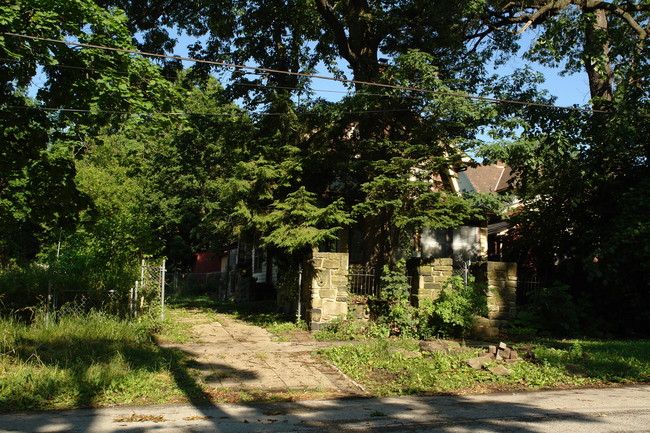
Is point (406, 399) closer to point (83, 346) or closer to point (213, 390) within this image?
point (213, 390)

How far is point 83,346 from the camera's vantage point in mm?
9078

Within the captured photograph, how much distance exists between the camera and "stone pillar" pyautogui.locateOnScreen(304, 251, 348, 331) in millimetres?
12742

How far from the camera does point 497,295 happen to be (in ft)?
42.2

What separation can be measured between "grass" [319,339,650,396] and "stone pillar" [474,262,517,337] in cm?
162

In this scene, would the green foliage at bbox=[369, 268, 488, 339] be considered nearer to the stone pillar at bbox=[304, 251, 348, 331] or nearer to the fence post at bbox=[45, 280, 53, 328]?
the stone pillar at bbox=[304, 251, 348, 331]

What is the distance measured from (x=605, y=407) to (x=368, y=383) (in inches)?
132

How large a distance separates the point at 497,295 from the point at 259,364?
616 cm

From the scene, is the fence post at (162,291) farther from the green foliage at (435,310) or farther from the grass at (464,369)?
the green foliage at (435,310)

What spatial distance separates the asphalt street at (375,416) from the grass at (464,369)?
2.26 ft

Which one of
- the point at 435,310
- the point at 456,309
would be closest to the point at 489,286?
the point at 456,309

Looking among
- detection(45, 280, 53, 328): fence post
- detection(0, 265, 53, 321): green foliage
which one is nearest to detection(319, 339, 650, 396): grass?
detection(45, 280, 53, 328): fence post

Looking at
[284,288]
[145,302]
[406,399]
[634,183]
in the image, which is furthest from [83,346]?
[634,183]

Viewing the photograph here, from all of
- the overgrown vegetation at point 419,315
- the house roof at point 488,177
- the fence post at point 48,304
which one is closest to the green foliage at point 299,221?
the overgrown vegetation at point 419,315

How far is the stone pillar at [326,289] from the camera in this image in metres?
12.7
